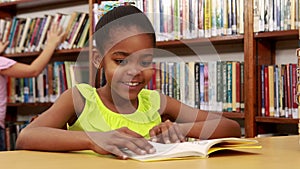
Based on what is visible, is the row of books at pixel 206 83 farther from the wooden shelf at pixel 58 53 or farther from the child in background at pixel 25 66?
the child in background at pixel 25 66

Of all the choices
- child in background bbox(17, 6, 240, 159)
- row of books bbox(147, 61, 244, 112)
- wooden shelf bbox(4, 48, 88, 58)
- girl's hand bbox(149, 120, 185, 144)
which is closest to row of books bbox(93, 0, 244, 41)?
row of books bbox(147, 61, 244, 112)

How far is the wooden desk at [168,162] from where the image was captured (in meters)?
0.79

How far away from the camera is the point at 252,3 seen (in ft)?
7.11

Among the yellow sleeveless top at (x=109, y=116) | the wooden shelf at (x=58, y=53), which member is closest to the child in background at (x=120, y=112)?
the yellow sleeveless top at (x=109, y=116)

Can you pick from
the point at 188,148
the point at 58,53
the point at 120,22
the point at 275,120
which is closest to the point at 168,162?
the point at 188,148

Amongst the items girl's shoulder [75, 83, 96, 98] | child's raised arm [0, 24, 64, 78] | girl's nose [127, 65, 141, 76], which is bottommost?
girl's shoulder [75, 83, 96, 98]

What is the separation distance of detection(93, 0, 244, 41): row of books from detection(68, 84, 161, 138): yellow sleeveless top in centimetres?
70

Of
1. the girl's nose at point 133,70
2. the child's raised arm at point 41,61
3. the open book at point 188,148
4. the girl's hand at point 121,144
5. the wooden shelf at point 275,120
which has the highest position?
the child's raised arm at point 41,61

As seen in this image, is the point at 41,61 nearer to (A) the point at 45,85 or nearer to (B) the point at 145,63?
(A) the point at 45,85

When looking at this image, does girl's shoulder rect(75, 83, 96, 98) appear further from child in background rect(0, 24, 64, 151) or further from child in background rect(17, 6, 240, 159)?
child in background rect(0, 24, 64, 151)

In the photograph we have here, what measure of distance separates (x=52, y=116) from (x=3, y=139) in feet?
6.69

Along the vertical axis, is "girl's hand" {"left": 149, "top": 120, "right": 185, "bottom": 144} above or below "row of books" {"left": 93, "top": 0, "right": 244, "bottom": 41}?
below

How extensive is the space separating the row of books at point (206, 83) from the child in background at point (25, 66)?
29.2 inches

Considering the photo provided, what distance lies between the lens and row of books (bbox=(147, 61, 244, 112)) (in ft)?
7.41
